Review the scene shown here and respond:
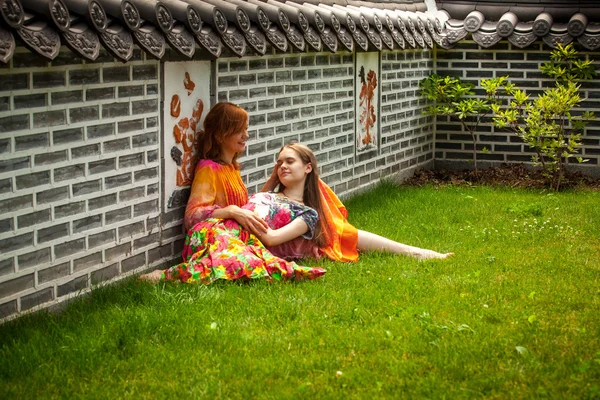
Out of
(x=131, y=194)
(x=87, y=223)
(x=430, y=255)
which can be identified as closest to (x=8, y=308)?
(x=87, y=223)

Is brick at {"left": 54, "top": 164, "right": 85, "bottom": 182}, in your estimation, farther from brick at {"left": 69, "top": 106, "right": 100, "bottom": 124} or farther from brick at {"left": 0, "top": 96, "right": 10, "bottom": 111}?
brick at {"left": 0, "top": 96, "right": 10, "bottom": 111}

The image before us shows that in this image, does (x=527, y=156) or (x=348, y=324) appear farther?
(x=527, y=156)

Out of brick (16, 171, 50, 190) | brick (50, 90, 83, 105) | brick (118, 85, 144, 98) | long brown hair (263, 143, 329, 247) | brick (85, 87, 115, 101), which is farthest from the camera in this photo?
long brown hair (263, 143, 329, 247)

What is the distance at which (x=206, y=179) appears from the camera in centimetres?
766

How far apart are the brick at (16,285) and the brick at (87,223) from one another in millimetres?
514

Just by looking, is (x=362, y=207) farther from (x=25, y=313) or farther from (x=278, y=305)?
(x=25, y=313)

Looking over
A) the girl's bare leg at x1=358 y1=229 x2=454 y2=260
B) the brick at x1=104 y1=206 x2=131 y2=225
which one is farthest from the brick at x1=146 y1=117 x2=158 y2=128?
the girl's bare leg at x1=358 y1=229 x2=454 y2=260

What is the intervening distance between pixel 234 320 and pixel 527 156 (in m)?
8.20

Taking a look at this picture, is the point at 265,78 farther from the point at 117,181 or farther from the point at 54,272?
the point at 54,272

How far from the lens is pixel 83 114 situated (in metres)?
6.50

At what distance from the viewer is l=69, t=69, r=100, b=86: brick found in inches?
250

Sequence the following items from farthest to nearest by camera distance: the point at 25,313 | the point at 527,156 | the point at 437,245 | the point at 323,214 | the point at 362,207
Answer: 1. the point at 527,156
2. the point at 362,207
3. the point at 437,245
4. the point at 323,214
5. the point at 25,313

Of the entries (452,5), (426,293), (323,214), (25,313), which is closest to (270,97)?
(323,214)

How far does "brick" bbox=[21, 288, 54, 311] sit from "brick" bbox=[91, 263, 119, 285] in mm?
459
